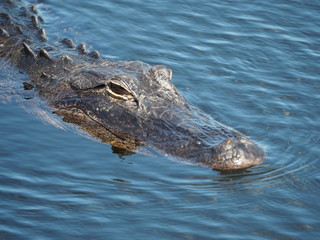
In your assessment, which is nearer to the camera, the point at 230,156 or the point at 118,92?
the point at 230,156

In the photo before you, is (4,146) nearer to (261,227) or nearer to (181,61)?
(261,227)

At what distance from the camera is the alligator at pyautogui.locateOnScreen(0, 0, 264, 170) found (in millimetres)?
8016

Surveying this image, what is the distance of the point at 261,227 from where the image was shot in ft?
22.2

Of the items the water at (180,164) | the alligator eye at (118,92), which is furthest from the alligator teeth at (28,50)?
the alligator eye at (118,92)

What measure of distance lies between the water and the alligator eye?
801mm

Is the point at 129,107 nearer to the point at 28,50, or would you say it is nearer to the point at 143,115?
the point at 143,115

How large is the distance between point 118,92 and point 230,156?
7.22 feet

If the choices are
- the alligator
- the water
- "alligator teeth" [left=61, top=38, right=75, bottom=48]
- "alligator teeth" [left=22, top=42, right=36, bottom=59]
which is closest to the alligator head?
the alligator

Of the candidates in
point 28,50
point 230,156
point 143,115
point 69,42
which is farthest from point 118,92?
point 69,42

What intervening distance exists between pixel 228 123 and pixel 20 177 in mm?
3600

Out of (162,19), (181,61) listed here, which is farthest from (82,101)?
(162,19)

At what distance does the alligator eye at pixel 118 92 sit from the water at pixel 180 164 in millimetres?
801

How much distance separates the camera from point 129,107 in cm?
884

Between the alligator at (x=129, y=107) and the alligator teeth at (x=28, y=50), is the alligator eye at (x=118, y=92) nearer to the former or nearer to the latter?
the alligator at (x=129, y=107)
